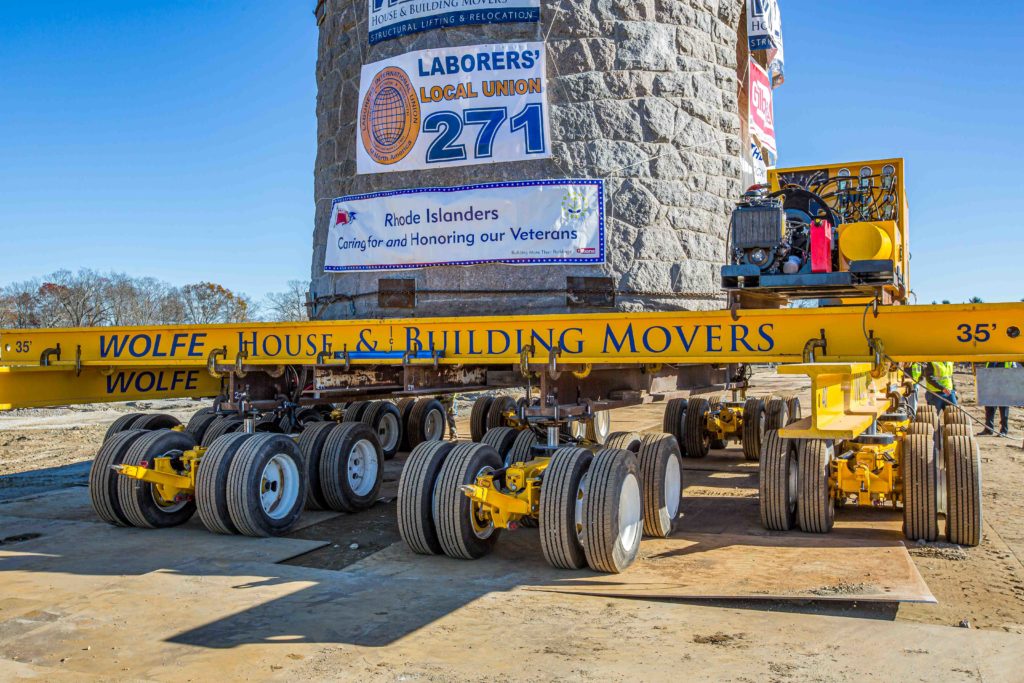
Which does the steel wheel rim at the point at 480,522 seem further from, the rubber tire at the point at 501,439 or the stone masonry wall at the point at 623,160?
the stone masonry wall at the point at 623,160

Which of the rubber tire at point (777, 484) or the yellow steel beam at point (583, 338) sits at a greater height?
the yellow steel beam at point (583, 338)

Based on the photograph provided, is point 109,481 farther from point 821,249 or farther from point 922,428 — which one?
point 922,428

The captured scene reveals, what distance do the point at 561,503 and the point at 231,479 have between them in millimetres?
2890

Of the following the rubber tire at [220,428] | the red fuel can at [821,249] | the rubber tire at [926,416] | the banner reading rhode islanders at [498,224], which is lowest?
the rubber tire at [926,416]

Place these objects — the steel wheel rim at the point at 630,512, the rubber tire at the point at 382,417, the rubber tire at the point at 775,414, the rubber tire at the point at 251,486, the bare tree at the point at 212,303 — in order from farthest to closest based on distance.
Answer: the bare tree at the point at 212,303 → the rubber tire at the point at 382,417 → the rubber tire at the point at 775,414 → the rubber tire at the point at 251,486 → the steel wheel rim at the point at 630,512

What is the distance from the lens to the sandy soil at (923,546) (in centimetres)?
516

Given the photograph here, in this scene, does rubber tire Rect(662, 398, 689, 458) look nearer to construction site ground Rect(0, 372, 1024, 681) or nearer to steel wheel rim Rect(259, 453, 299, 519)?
construction site ground Rect(0, 372, 1024, 681)

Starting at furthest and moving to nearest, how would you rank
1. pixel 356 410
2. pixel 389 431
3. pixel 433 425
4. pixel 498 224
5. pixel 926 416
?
pixel 433 425 → pixel 389 431 → pixel 356 410 → pixel 926 416 → pixel 498 224

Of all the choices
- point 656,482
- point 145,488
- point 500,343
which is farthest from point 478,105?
point 145,488

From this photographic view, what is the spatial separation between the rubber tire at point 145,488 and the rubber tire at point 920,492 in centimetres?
618

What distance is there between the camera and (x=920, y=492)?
693 centimetres

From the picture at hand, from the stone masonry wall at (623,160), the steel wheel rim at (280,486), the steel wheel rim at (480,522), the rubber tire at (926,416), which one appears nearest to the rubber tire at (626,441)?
the steel wheel rim at (480,522)

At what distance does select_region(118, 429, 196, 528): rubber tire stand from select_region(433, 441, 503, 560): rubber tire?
269 centimetres

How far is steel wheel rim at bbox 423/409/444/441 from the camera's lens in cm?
1320
